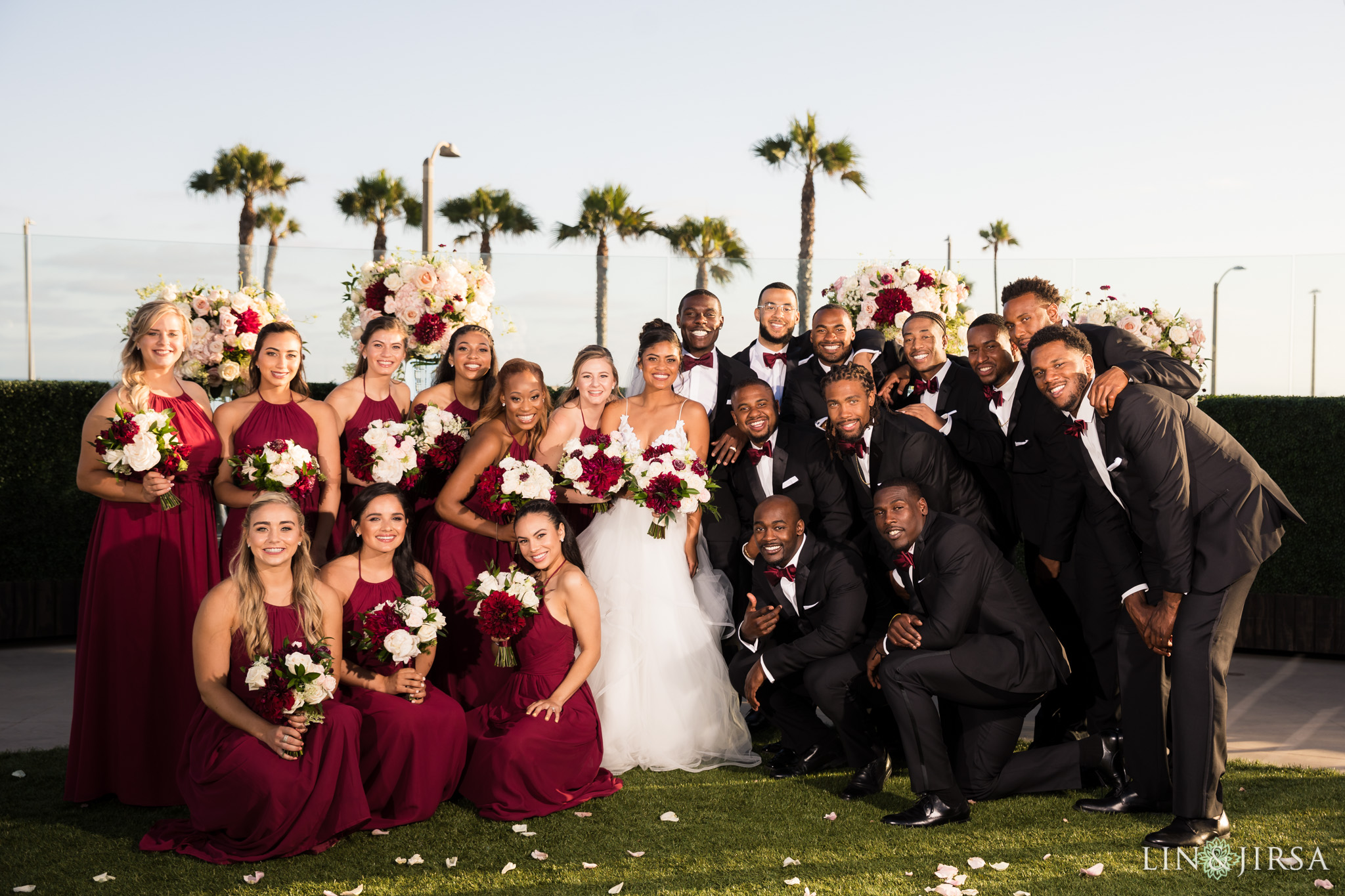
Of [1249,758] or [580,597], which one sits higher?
[580,597]

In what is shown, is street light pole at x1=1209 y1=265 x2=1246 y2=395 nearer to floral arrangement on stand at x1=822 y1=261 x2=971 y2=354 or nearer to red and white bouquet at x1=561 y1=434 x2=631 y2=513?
floral arrangement on stand at x1=822 y1=261 x2=971 y2=354

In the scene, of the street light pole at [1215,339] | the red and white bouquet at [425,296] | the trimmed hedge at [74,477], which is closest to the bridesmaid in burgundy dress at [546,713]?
the red and white bouquet at [425,296]

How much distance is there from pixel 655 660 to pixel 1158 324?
4.76 metres

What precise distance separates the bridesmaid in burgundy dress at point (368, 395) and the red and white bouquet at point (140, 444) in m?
1.02

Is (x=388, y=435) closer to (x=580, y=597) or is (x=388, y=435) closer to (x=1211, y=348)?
→ (x=580, y=597)

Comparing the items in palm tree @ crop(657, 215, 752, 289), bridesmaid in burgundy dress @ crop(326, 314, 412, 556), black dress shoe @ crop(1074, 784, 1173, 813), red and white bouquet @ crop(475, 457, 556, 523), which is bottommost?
black dress shoe @ crop(1074, 784, 1173, 813)

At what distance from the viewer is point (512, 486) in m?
5.84

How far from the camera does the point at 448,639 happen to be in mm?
6152

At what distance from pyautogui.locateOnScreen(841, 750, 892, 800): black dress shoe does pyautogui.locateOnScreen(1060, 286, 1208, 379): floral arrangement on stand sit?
4015 mm

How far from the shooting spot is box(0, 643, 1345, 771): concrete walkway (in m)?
6.50

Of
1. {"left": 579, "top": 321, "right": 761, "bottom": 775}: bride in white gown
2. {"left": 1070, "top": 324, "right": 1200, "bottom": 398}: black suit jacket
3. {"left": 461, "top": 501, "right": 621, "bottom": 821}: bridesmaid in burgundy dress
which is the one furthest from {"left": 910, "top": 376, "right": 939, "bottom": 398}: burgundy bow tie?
{"left": 461, "top": 501, "right": 621, "bottom": 821}: bridesmaid in burgundy dress

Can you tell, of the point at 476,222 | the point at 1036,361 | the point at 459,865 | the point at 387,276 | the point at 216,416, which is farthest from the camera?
the point at 476,222

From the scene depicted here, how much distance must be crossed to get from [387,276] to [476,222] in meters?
20.2

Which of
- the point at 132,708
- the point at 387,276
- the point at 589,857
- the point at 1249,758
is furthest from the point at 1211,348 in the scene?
the point at 132,708
